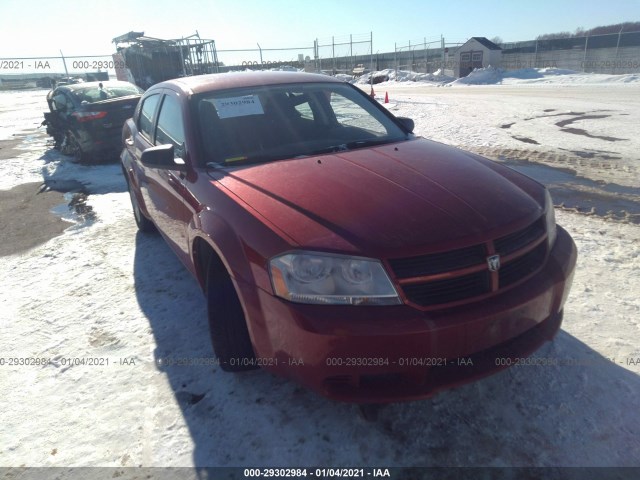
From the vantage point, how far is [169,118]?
3.39m

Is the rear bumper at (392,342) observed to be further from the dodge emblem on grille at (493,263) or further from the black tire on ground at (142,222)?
the black tire on ground at (142,222)

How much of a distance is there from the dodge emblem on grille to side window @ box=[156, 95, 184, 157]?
2.08 meters

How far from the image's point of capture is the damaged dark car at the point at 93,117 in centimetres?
820

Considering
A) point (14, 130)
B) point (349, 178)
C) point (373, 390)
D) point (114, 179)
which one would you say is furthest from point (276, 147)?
point (14, 130)

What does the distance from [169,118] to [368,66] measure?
117 ft

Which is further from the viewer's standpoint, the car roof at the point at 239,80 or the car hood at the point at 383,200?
the car roof at the point at 239,80

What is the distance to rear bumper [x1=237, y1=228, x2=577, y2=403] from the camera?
5.91ft

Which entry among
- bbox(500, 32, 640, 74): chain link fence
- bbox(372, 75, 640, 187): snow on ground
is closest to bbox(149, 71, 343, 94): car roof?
bbox(372, 75, 640, 187): snow on ground

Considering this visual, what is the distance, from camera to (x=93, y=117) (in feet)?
26.8

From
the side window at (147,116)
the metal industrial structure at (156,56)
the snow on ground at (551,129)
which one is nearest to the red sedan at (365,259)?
the side window at (147,116)

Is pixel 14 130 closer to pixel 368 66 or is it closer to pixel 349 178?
pixel 349 178

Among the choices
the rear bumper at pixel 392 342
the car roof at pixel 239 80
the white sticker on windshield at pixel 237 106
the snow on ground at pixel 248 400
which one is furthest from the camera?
the car roof at pixel 239 80

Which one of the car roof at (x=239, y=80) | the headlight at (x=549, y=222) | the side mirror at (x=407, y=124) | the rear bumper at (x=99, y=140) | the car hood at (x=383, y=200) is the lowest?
the rear bumper at (x=99, y=140)

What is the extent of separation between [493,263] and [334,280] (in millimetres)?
714
